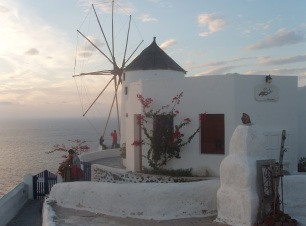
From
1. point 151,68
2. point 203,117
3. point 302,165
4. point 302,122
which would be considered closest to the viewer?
point 203,117

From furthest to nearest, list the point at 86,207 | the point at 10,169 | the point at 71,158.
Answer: the point at 10,169 < the point at 71,158 < the point at 86,207

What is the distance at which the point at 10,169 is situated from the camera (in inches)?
1388

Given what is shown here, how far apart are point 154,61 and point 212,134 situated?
20.7 feet

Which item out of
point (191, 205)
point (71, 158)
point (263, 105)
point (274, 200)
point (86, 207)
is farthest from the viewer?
point (263, 105)

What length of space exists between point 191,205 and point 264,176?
1705mm

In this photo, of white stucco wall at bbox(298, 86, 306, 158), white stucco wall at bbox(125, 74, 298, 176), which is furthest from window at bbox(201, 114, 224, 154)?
white stucco wall at bbox(298, 86, 306, 158)

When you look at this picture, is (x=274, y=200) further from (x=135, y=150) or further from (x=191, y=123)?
(x=135, y=150)

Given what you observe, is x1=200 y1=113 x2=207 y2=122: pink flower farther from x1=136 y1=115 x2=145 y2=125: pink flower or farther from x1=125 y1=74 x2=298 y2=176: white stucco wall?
x1=136 y1=115 x2=145 y2=125: pink flower

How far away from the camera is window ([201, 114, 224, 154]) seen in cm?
990

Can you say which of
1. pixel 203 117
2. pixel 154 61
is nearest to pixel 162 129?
pixel 203 117

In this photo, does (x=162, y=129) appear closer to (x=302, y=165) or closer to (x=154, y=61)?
(x=302, y=165)

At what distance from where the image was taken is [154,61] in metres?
15.2

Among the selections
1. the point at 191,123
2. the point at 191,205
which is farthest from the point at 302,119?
the point at 191,205

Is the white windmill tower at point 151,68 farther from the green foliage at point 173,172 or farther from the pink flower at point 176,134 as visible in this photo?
the green foliage at point 173,172
